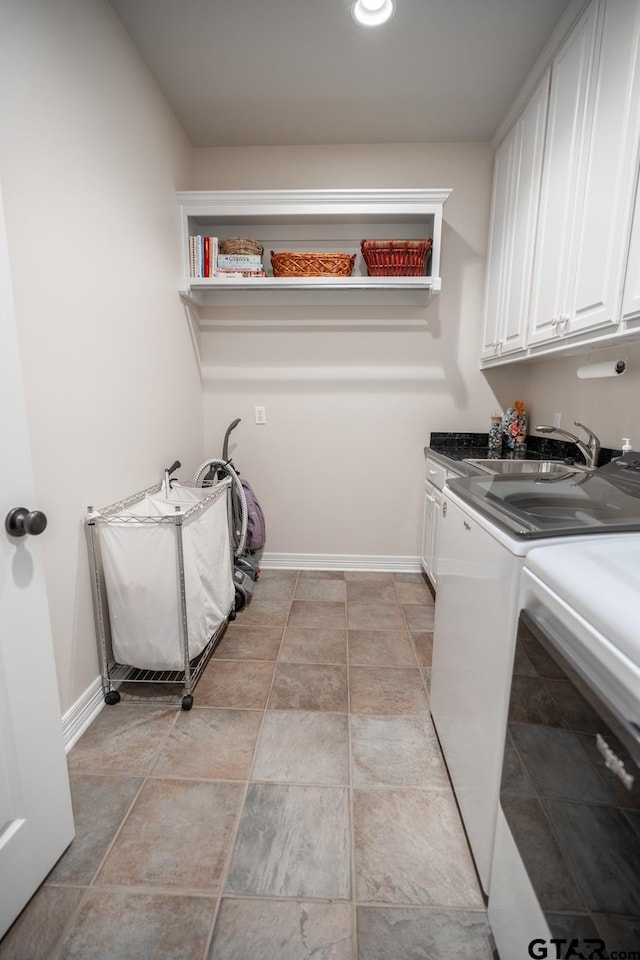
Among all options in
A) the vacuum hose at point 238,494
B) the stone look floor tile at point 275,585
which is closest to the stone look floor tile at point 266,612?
the stone look floor tile at point 275,585

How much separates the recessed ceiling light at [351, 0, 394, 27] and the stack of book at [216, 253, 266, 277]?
3.57 feet

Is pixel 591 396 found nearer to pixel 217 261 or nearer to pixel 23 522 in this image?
pixel 217 261

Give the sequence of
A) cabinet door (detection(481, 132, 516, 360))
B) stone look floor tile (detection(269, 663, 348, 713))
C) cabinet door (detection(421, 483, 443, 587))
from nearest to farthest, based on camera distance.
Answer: stone look floor tile (detection(269, 663, 348, 713)), cabinet door (detection(481, 132, 516, 360)), cabinet door (detection(421, 483, 443, 587))

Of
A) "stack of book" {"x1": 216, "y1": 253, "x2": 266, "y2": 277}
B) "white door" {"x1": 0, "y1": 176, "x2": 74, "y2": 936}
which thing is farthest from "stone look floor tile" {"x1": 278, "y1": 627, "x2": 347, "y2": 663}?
"stack of book" {"x1": 216, "y1": 253, "x2": 266, "y2": 277}

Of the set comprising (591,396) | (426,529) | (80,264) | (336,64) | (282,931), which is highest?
(336,64)

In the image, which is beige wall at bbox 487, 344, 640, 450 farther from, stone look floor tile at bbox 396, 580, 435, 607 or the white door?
the white door

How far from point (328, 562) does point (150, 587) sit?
1.58m

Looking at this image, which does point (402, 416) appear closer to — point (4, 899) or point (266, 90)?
point (266, 90)

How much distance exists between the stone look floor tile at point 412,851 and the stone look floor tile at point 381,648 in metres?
0.67

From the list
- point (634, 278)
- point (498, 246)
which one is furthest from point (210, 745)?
point (498, 246)

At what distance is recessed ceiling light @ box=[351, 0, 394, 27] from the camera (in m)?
1.49

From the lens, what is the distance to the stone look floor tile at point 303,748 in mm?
1368

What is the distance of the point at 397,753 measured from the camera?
4.77 feet

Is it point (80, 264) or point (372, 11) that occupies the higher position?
point (372, 11)
